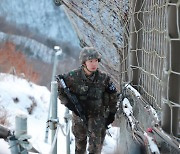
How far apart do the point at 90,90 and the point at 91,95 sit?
0.09ft

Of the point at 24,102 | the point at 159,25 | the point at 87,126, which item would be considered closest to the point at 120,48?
the point at 87,126

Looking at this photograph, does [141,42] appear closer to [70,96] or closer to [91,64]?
[91,64]

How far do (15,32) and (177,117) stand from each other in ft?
87.5

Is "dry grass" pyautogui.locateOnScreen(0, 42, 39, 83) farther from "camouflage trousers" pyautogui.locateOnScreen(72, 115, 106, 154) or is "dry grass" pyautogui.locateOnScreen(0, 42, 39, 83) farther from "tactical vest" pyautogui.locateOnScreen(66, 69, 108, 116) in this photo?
"tactical vest" pyautogui.locateOnScreen(66, 69, 108, 116)

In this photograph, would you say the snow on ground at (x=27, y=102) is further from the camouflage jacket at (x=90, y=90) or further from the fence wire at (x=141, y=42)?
the camouflage jacket at (x=90, y=90)

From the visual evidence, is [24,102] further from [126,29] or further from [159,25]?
[159,25]

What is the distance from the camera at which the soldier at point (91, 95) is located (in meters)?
2.18

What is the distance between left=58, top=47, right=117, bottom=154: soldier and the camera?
2180mm

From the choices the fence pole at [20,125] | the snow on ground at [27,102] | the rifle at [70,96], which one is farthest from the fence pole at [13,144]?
the snow on ground at [27,102]

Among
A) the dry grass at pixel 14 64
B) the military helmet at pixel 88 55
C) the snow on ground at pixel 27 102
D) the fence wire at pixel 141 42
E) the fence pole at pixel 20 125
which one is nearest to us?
the fence pole at pixel 20 125

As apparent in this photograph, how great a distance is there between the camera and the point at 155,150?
57.4 inches

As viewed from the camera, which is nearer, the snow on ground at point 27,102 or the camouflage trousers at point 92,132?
the camouflage trousers at point 92,132

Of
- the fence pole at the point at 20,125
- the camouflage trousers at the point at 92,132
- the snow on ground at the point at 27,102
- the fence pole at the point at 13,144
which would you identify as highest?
the fence pole at the point at 20,125

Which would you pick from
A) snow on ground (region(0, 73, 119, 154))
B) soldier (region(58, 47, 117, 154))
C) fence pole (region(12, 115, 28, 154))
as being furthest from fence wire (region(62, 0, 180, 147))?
snow on ground (region(0, 73, 119, 154))
